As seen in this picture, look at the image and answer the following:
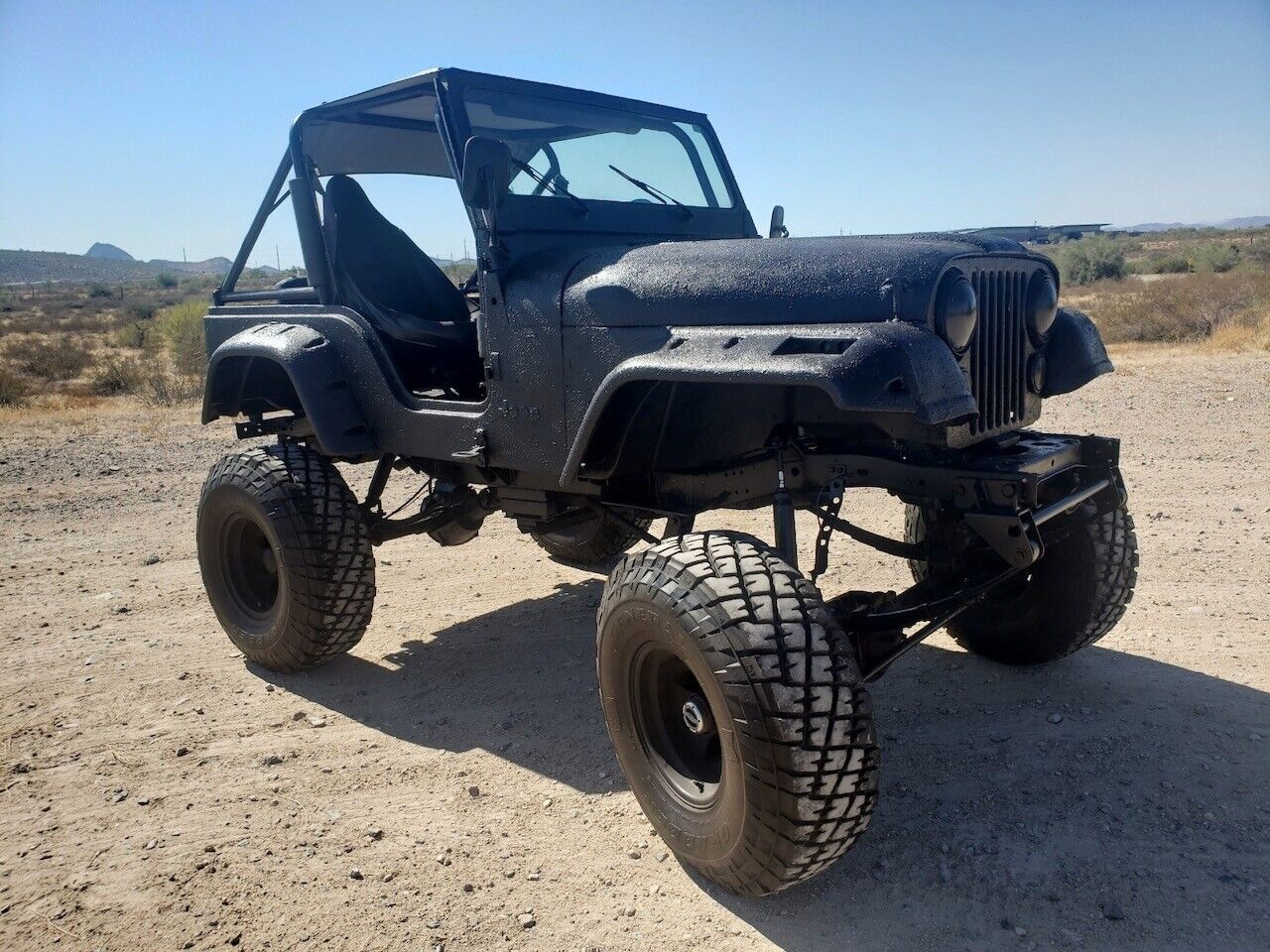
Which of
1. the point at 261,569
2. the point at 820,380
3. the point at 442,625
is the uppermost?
the point at 820,380

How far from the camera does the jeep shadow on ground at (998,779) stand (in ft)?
8.32

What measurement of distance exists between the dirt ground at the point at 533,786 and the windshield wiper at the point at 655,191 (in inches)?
78.5

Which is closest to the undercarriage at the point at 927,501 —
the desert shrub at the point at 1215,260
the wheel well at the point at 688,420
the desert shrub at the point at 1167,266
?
the wheel well at the point at 688,420

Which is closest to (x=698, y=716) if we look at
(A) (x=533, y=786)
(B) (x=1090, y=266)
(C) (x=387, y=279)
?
(A) (x=533, y=786)

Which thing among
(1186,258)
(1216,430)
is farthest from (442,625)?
(1186,258)

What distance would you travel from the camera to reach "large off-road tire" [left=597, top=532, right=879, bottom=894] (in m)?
2.40

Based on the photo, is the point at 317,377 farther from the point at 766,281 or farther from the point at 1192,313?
the point at 1192,313

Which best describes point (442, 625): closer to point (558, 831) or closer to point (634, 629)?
point (558, 831)

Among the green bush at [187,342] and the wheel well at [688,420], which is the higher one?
the wheel well at [688,420]

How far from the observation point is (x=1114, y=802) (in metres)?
3.01

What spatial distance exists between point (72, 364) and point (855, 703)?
1881cm

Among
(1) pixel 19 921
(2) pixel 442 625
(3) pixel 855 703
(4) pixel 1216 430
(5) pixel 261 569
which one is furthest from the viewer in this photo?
(4) pixel 1216 430

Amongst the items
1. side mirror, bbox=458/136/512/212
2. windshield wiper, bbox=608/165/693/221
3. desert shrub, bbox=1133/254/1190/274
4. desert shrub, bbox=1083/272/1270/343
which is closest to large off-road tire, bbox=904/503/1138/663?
windshield wiper, bbox=608/165/693/221

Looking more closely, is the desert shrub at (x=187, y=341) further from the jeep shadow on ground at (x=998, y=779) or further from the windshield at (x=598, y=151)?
the jeep shadow on ground at (x=998, y=779)
